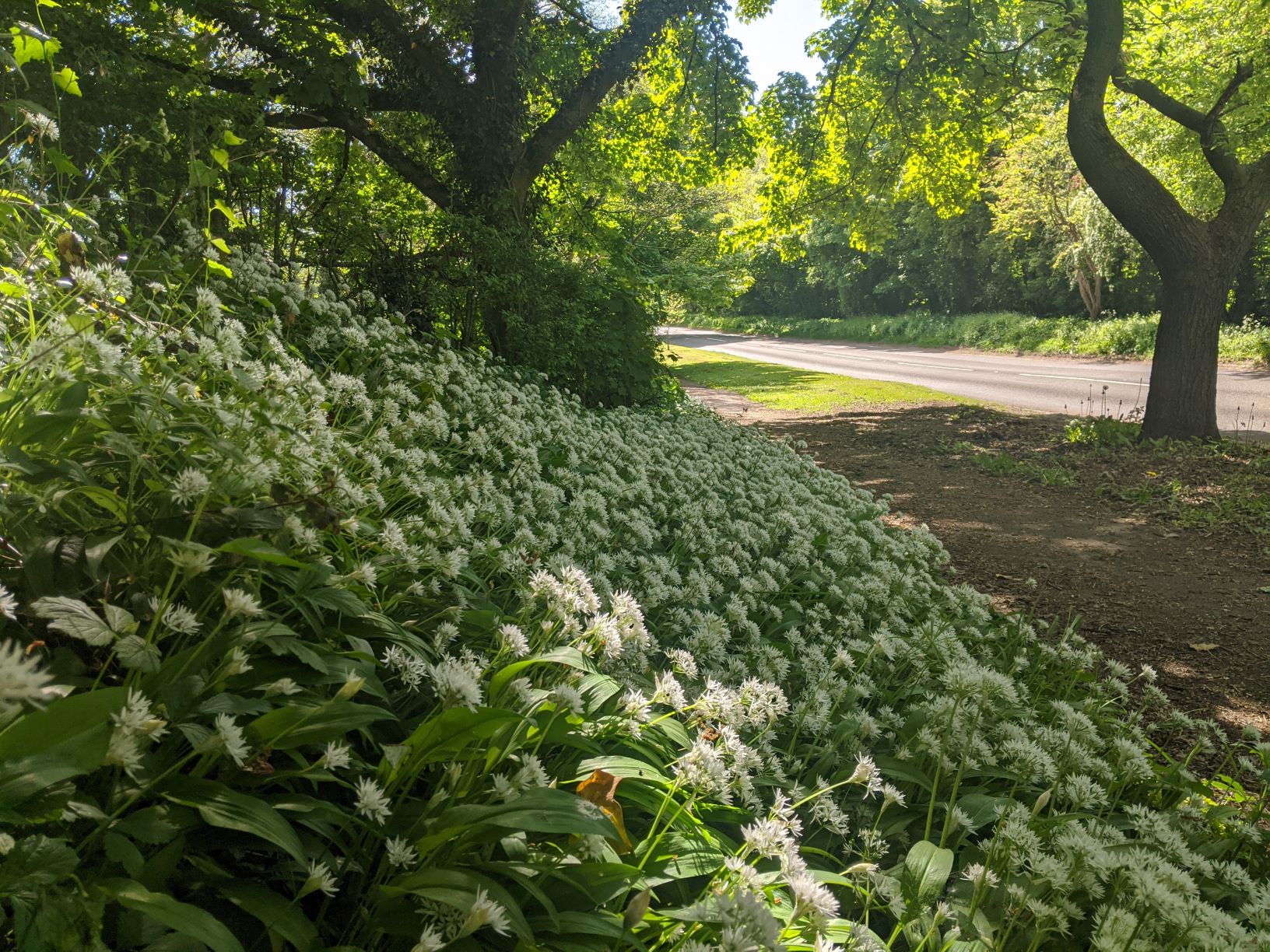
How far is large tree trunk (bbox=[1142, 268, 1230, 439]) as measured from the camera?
11609mm

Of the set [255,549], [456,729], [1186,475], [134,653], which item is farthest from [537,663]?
[1186,475]

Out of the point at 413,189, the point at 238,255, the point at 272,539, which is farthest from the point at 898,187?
the point at 272,539

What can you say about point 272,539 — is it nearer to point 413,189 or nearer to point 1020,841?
point 1020,841

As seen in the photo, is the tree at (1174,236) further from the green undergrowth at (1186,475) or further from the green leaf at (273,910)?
the green leaf at (273,910)

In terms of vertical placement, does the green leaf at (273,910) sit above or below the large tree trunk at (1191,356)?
below

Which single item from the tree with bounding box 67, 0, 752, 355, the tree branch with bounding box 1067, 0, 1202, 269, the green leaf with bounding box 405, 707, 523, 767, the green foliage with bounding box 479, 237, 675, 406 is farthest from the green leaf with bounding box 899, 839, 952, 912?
the tree branch with bounding box 1067, 0, 1202, 269

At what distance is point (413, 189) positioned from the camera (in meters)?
11.5

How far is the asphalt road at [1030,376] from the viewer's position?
609 inches

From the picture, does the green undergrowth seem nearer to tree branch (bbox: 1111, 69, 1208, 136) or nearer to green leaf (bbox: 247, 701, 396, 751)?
tree branch (bbox: 1111, 69, 1208, 136)

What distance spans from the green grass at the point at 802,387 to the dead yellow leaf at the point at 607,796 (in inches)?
432

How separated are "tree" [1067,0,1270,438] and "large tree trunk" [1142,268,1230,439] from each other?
0.01m

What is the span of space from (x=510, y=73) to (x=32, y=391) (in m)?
8.59

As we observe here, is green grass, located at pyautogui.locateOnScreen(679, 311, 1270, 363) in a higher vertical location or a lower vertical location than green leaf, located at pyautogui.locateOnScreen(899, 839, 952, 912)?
higher

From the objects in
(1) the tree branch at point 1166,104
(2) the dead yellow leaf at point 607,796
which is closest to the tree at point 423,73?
(2) the dead yellow leaf at point 607,796
